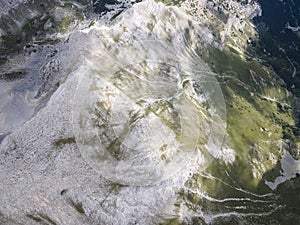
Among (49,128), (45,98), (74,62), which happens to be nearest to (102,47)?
(74,62)

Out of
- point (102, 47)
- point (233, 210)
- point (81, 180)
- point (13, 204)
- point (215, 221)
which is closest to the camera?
point (13, 204)

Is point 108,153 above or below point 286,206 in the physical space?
above

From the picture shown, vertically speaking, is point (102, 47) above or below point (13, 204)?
above

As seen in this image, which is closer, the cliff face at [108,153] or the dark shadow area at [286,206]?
the cliff face at [108,153]

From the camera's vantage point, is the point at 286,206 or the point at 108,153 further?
the point at 286,206

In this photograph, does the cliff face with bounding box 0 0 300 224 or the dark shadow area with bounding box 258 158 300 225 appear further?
the dark shadow area with bounding box 258 158 300 225

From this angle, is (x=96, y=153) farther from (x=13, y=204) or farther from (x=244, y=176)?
(x=244, y=176)

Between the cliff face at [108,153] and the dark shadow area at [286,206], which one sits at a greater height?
the cliff face at [108,153]

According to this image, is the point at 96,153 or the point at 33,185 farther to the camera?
the point at 96,153

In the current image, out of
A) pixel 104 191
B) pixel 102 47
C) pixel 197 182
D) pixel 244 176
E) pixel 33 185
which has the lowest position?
pixel 244 176

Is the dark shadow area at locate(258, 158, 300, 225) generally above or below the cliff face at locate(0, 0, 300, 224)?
below

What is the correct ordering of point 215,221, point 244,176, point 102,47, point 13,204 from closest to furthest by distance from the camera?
point 13,204 → point 215,221 → point 102,47 → point 244,176
